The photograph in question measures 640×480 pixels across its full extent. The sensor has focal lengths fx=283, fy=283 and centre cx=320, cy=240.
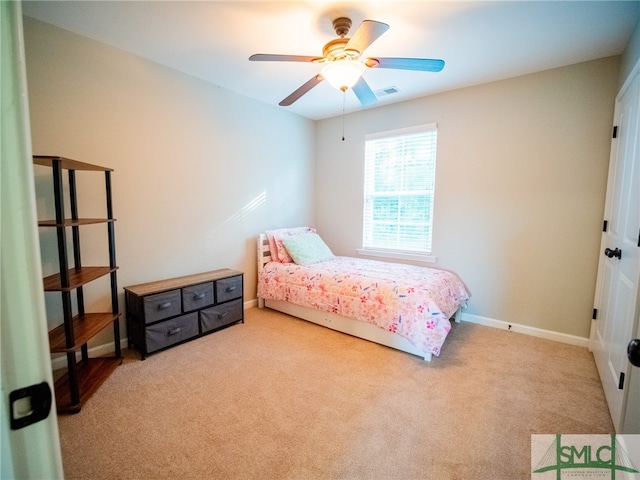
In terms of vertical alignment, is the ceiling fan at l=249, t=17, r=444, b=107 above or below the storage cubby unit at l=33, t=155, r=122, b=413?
above

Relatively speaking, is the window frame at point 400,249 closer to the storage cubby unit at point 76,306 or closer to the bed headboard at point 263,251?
the bed headboard at point 263,251

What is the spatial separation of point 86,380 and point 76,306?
68cm

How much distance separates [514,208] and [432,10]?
6.71 ft

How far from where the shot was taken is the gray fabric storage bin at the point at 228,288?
9.64 ft

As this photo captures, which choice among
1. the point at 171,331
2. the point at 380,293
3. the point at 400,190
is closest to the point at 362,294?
the point at 380,293

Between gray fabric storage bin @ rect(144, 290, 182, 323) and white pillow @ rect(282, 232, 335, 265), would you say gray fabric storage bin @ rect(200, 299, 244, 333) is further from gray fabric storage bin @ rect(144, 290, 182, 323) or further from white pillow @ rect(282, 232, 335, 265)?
white pillow @ rect(282, 232, 335, 265)

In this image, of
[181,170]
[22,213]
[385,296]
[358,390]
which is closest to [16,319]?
[22,213]

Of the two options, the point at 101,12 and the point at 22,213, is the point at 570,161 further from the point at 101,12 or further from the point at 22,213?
the point at 101,12

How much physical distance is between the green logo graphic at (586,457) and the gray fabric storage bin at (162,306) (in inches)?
108

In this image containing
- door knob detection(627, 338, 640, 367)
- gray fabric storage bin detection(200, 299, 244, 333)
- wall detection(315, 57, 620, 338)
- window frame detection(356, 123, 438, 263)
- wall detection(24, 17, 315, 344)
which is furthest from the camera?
window frame detection(356, 123, 438, 263)

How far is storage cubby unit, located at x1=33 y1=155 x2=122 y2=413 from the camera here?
1.73 m

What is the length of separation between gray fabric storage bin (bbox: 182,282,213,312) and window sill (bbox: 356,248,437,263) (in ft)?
7.17

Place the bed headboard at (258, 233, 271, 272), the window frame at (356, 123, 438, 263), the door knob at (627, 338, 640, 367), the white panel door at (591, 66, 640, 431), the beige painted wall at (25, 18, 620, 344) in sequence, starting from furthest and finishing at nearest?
the bed headboard at (258, 233, 271, 272)
the window frame at (356, 123, 438, 263)
the beige painted wall at (25, 18, 620, 344)
the white panel door at (591, 66, 640, 431)
the door knob at (627, 338, 640, 367)

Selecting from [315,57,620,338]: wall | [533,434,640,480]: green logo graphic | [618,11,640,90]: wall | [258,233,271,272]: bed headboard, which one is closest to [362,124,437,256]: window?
[315,57,620,338]: wall
